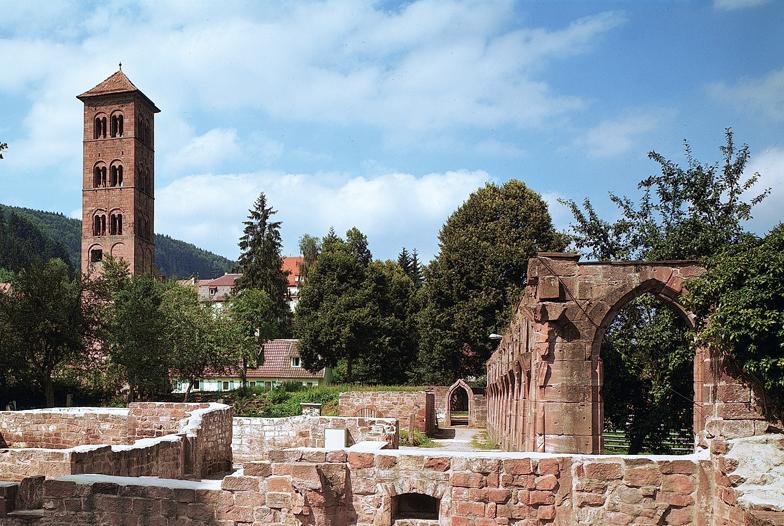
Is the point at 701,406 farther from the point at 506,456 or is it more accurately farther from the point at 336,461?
the point at 336,461

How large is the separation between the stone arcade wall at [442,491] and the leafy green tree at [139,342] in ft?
101

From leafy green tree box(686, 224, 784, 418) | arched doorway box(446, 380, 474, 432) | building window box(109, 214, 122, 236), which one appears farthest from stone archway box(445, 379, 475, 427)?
building window box(109, 214, 122, 236)

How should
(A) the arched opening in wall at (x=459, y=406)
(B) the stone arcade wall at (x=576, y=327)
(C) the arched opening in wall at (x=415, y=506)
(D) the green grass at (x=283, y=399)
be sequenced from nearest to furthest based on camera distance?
(C) the arched opening in wall at (x=415, y=506) < (B) the stone arcade wall at (x=576, y=327) < (D) the green grass at (x=283, y=399) < (A) the arched opening in wall at (x=459, y=406)

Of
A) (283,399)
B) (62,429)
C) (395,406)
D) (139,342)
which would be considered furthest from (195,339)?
(62,429)

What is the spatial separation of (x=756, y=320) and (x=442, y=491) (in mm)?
6905

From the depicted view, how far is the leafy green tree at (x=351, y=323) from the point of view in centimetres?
5141

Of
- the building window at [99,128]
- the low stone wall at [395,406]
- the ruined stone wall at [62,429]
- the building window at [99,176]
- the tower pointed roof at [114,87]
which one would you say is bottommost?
the low stone wall at [395,406]

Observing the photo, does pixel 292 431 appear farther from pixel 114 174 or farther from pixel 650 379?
pixel 114 174

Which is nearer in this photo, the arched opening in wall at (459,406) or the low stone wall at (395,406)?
the low stone wall at (395,406)

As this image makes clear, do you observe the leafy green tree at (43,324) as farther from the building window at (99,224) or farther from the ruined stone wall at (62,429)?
the building window at (99,224)

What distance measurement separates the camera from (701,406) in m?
14.2

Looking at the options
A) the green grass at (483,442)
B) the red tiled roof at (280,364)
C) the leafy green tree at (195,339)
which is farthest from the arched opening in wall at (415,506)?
the red tiled roof at (280,364)

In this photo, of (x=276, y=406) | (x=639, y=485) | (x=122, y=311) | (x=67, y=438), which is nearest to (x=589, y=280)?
(x=639, y=485)

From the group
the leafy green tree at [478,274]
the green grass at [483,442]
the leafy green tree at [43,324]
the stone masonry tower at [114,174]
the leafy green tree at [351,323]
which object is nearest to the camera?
the green grass at [483,442]
